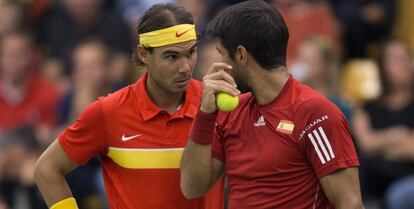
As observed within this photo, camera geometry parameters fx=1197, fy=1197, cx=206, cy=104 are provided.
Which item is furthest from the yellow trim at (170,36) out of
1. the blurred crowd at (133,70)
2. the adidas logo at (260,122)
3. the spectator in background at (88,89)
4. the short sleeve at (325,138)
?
the spectator in background at (88,89)

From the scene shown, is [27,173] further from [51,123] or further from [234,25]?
[234,25]

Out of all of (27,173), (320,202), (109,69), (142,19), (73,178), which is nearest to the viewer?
(320,202)

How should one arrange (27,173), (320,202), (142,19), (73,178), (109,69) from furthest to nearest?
(109,69)
(27,173)
(73,178)
(142,19)
(320,202)

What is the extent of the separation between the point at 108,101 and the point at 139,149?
29cm

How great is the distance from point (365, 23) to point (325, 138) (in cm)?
589

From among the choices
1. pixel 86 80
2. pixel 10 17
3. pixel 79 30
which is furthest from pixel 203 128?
pixel 10 17

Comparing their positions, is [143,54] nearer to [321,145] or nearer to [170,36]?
[170,36]

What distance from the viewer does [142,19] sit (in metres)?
6.07

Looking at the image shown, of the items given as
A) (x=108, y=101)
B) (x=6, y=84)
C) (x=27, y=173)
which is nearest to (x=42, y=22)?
(x=6, y=84)

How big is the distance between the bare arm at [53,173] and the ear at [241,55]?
1.21m

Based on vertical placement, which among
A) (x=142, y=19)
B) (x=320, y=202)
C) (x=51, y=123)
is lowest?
(x=51, y=123)

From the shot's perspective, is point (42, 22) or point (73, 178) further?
point (42, 22)

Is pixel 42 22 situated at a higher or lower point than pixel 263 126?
lower

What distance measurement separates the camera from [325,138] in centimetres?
531
